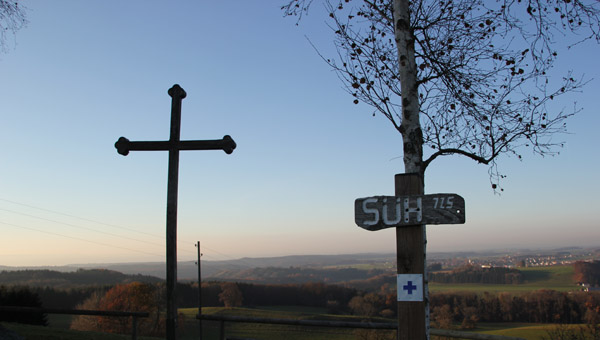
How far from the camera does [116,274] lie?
118 metres

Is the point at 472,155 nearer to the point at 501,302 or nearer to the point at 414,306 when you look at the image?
the point at 414,306

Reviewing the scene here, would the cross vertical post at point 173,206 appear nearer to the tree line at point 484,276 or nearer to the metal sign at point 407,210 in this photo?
the metal sign at point 407,210

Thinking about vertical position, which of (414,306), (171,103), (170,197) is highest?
(171,103)

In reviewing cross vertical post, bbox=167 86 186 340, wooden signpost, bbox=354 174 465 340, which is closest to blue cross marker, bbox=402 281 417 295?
wooden signpost, bbox=354 174 465 340

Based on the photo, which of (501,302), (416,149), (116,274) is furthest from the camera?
(116,274)

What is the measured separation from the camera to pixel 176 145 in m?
5.83

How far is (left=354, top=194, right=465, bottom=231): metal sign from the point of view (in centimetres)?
337

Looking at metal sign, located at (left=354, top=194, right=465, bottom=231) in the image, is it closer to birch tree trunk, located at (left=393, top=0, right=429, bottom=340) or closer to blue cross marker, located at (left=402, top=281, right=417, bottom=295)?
birch tree trunk, located at (left=393, top=0, right=429, bottom=340)

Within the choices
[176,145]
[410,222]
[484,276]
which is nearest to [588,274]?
[484,276]

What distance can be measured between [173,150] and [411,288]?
3.64 metres

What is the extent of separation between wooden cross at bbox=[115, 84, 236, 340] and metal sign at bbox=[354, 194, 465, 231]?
266 cm

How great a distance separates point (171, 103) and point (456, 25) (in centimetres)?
369

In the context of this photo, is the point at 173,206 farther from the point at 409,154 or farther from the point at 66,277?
the point at 66,277

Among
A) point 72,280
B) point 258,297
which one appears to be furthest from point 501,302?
point 72,280
